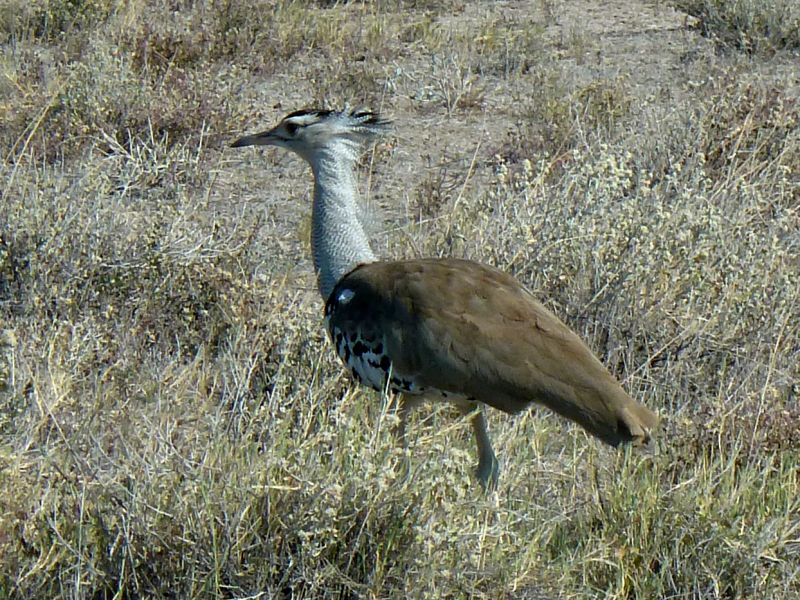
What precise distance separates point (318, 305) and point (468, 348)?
144cm

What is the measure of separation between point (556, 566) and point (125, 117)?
393 centimetres

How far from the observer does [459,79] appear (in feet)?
23.9

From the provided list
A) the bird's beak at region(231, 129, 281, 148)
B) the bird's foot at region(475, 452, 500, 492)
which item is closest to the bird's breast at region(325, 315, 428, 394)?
the bird's foot at region(475, 452, 500, 492)

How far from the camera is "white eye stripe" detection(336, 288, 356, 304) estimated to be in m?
4.14

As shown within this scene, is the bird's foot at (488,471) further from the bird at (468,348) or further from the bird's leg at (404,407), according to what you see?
the bird's leg at (404,407)

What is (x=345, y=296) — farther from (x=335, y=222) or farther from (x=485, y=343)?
(x=485, y=343)

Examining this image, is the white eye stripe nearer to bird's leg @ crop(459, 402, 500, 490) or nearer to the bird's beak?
bird's leg @ crop(459, 402, 500, 490)

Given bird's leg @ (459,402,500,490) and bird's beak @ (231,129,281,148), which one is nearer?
bird's leg @ (459,402,500,490)

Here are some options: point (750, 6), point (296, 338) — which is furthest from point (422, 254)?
point (750, 6)

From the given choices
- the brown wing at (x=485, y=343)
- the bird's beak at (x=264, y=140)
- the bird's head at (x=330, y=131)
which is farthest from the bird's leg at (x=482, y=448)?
the bird's beak at (x=264, y=140)

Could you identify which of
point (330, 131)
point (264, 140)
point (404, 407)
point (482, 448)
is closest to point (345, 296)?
point (404, 407)

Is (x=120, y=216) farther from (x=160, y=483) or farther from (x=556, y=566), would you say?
(x=556, y=566)

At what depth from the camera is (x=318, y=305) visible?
201 inches

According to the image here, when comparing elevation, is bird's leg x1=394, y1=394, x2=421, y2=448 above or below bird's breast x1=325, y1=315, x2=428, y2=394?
below
